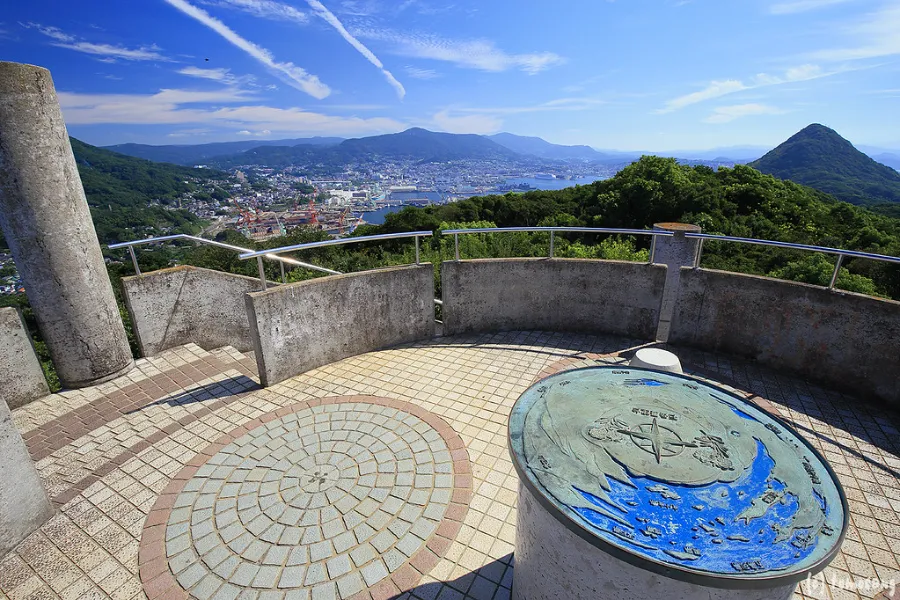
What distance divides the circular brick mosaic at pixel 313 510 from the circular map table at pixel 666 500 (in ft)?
3.38

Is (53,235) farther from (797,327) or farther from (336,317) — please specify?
(797,327)

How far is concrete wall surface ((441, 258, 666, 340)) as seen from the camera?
234 inches

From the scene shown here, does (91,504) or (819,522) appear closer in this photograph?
(819,522)

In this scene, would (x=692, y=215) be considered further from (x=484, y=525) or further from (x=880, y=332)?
(x=484, y=525)

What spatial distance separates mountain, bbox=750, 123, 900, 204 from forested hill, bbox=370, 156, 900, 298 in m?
55.6

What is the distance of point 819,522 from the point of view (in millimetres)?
1856

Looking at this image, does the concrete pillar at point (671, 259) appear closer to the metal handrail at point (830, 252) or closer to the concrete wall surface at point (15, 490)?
the metal handrail at point (830, 252)

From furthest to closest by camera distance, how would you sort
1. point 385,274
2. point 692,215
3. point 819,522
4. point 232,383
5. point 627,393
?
point 692,215
point 385,274
point 232,383
point 627,393
point 819,522

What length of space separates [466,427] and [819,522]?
2.91m

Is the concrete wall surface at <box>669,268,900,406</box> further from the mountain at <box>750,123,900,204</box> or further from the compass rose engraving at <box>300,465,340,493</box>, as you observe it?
the mountain at <box>750,123,900,204</box>

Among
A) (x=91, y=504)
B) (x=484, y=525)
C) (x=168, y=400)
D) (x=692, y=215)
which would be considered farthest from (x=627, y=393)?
(x=692, y=215)

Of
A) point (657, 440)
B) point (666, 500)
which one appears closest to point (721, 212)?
point (657, 440)

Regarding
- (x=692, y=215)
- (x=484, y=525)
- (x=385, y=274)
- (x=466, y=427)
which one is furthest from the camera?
(x=692, y=215)

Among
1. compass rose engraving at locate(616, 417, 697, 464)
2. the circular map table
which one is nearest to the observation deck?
the circular map table
